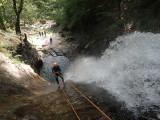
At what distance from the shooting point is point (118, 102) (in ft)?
18.7

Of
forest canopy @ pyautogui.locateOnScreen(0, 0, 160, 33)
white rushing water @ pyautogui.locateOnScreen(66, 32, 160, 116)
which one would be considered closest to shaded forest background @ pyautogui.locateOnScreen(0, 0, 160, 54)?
forest canopy @ pyautogui.locateOnScreen(0, 0, 160, 33)

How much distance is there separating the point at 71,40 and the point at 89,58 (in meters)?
7.38

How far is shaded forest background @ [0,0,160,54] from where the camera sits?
38.7 feet

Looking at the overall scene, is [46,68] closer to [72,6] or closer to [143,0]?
[72,6]

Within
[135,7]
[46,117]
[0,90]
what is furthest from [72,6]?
[46,117]

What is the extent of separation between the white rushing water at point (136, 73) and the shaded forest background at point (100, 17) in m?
1.24

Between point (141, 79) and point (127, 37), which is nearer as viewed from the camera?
point (141, 79)


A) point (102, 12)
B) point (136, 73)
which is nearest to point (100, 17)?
point (102, 12)

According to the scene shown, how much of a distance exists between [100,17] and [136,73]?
11294 mm

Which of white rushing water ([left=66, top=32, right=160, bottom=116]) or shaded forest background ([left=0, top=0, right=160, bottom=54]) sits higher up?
shaded forest background ([left=0, top=0, right=160, bottom=54])

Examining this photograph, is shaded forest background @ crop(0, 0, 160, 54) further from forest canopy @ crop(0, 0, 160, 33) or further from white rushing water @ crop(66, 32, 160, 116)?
white rushing water @ crop(66, 32, 160, 116)

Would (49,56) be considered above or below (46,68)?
above

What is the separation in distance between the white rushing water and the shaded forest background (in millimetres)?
1240

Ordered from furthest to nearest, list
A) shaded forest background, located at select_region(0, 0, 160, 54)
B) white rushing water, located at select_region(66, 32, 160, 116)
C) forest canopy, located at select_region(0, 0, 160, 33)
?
shaded forest background, located at select_region(0, 0, 160, 54) → forest canopy, located at select_region(0, 0, 160, 33) → white rushing water, located at select_region(66, 32, 160, 116)
